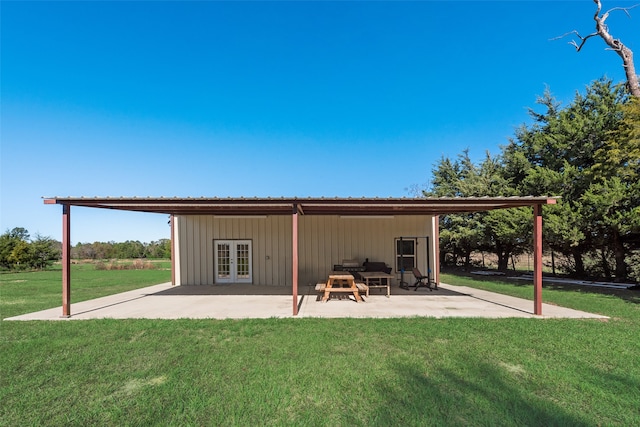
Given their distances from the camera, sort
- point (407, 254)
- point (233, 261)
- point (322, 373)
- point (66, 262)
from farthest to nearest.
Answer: point (233, 261) → point (407, 254) → point (66, 262) → point (322, 373)

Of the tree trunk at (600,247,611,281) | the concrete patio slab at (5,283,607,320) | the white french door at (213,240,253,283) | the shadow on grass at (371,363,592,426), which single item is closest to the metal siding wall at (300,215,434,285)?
the concrete patio slab at (5,283,607,320)

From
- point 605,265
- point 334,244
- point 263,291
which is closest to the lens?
point 263,291

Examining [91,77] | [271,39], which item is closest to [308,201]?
[271,39]

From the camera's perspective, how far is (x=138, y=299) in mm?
8328

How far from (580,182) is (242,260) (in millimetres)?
12440

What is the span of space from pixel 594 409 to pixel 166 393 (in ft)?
12.9

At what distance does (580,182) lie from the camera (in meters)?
10.6

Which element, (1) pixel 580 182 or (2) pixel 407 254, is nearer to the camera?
(1) pixel 580 182

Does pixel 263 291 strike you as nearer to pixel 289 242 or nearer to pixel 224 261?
pixel 289 242

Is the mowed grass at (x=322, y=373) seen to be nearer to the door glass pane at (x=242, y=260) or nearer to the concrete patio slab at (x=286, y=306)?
the concrete patio slab at (x=286, y=306)

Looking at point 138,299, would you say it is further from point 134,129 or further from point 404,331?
point 134,129

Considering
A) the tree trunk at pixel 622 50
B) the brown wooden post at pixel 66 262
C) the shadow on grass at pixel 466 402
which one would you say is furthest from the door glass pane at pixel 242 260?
the tree trunk at pixel 622 50

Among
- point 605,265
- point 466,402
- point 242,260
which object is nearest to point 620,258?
point 605,265

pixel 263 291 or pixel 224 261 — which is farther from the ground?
pixel 224 261
